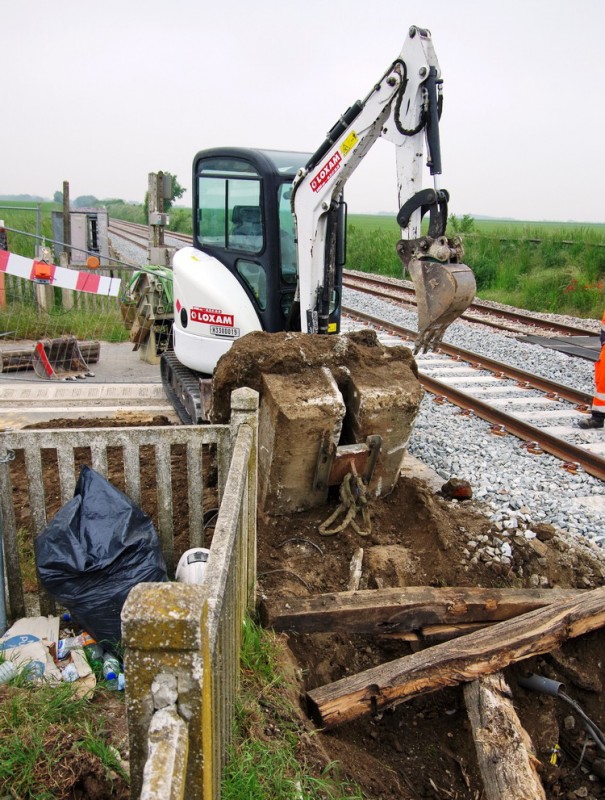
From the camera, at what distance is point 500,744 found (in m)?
3.21

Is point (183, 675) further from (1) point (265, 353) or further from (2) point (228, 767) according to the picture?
(1) point (265, 353)

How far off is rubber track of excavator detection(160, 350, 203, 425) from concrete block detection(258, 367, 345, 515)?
1837 millimetres

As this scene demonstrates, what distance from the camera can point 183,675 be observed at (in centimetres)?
180

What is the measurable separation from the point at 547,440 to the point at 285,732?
508 cm

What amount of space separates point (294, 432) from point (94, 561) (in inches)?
66.5

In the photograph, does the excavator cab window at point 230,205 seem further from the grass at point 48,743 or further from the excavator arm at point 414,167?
the grass at point 48,743

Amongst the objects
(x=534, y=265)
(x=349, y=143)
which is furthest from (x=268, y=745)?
(x=534, y=265)

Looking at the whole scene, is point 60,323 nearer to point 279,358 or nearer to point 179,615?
point 279,358

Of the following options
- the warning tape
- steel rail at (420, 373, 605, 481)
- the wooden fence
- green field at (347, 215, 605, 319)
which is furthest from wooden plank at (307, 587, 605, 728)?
green field at (347, 215, 605, 319)

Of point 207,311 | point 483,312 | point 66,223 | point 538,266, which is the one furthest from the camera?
point 538,266

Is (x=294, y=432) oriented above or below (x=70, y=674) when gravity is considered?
above

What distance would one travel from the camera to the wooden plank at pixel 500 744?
9.95 feet

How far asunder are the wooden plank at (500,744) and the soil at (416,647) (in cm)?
22

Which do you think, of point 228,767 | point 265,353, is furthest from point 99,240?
point 228,767
